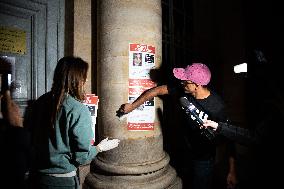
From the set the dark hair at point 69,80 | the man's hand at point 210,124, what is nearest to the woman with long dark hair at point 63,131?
the dark hair at point 69,80

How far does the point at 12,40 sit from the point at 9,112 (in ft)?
3.19

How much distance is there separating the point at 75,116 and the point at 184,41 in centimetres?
427

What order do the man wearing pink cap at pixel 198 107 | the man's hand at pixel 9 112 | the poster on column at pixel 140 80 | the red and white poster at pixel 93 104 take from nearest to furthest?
1. the man's hand at pixel 9 112
2. the man wearing pink cap at pixel 198 107
3. the poster on column at pixel 140 80
4. the red and white poster at pixel 93 104

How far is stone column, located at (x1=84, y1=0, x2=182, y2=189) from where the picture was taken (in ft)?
11.4

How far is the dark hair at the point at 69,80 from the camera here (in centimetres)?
238

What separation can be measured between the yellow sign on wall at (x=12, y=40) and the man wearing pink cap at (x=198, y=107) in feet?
4.97

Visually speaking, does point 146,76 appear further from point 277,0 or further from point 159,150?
point 277,0

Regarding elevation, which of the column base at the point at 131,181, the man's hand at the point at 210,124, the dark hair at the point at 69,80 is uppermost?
the dark hair at the point at 69,80

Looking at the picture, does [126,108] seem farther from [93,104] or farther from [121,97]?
[93,104]

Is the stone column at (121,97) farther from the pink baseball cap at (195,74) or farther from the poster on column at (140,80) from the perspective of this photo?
the pink baseball cap at (195,74)

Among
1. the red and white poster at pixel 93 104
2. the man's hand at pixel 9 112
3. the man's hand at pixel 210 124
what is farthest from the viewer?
the red and white poster at pixel 93 104

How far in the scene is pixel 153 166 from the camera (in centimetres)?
356

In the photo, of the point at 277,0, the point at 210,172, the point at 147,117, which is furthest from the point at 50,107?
the point at 277,0

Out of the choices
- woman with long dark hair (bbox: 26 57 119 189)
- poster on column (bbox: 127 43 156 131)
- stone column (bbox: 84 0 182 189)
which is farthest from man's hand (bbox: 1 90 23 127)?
poster on column (bbox: 127 43 156 131)
